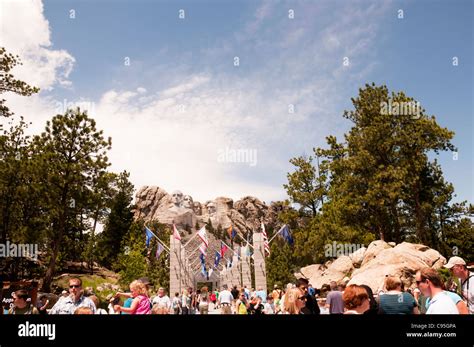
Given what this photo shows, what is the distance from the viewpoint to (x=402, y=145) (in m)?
33.4

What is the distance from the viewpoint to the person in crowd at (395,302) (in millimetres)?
5035

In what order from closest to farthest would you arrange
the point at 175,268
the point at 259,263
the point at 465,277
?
the point at 465,277 < the point at 259,263 < the point at 175,268

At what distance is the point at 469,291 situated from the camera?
243 inches

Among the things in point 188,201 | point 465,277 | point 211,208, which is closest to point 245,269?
point 465,277

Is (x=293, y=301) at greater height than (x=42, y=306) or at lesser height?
greater

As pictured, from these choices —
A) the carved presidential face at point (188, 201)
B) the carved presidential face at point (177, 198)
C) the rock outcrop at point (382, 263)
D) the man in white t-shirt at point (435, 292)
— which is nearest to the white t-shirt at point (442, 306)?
the man in white t-shirt at point (435, 292)

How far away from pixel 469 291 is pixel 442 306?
301 cm

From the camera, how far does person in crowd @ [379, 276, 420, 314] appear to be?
5.04 metres

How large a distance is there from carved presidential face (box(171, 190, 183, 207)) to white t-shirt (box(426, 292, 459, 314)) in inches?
3704

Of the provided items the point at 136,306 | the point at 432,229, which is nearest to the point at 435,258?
the point at 432,229

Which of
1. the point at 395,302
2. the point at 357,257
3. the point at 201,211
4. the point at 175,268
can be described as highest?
the point at 201,211

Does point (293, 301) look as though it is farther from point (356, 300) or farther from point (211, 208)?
point (211, 208)

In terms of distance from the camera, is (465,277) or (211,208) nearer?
(465,277)
